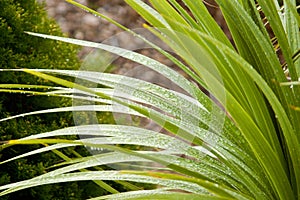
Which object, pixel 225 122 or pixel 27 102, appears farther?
pixel 27 102

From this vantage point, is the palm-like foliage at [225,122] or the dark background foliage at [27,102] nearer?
the palm-like foliage at [225,122]

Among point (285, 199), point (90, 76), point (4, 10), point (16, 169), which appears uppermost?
point (4, 10)

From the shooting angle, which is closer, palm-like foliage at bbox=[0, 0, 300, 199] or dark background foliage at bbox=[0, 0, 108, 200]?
palm-like foliage at bbox=[0, 0, 300, 199]

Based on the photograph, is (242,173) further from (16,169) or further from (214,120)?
(16,169)

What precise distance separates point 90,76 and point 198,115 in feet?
0.85

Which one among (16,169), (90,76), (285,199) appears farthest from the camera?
(16,169)

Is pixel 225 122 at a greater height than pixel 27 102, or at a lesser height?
lesser

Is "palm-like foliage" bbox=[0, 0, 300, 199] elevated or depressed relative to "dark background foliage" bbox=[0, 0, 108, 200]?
depressed

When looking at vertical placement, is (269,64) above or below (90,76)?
below

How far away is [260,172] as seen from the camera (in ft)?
3.29

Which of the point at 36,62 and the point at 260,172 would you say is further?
the point at 36,62

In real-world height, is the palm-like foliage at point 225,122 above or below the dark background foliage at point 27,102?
below

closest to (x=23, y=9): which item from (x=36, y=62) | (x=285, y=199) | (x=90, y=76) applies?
(x=36, y=62)

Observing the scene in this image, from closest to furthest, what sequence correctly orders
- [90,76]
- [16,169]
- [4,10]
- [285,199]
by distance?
[285,199] < [90,76] < [16,169] < [4,10]
